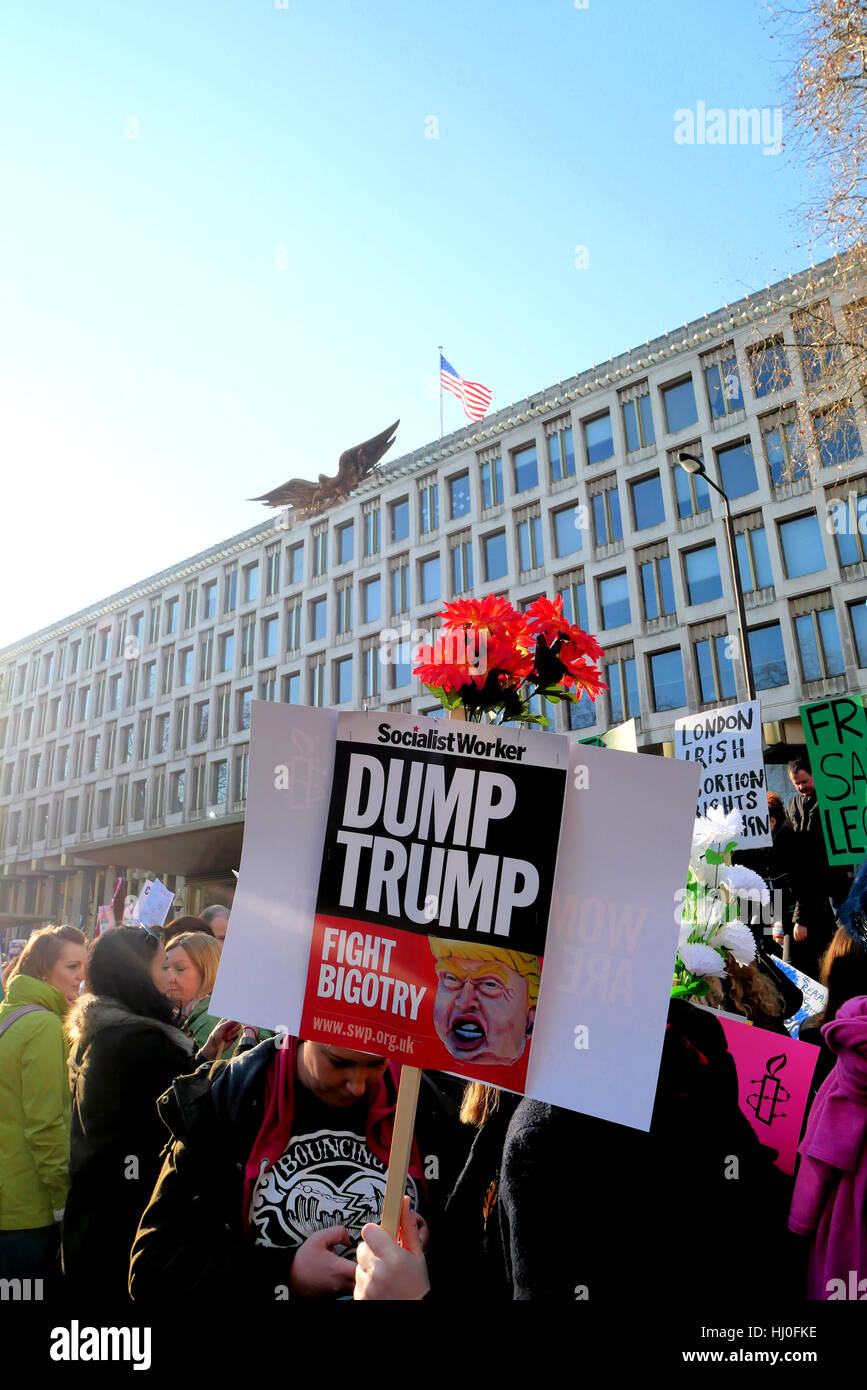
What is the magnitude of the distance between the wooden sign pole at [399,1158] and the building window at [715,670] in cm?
2827

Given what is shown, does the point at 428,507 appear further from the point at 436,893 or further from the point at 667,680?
the point at 436,893

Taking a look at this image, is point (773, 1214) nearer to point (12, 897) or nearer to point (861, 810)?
point (861, 810)

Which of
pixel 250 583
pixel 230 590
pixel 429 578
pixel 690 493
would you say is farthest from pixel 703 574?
pixel 230 590

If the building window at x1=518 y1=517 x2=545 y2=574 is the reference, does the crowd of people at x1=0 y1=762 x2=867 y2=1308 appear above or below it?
below

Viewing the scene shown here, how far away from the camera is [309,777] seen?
2113 millimetres

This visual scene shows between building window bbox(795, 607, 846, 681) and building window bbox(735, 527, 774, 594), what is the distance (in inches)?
68.0

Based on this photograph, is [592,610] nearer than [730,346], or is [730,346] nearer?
[730,346]

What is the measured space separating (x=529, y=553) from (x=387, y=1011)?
3444 centimetres

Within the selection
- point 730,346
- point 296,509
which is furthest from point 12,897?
point 730,346

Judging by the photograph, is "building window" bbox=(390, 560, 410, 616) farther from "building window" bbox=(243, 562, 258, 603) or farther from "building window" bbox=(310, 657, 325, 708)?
"building window" bbox=(243, 562, 258, 603)

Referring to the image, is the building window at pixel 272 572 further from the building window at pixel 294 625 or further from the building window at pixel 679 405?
the building window at pixel 679 405

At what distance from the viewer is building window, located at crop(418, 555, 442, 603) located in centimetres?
3909

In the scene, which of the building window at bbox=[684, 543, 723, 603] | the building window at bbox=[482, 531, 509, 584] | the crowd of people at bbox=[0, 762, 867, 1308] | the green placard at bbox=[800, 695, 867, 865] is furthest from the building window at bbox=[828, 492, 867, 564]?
the crowd of people at bbox=[0, 762, 867, 1308]

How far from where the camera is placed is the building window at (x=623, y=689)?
31594 mm
